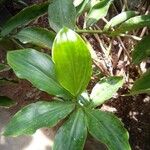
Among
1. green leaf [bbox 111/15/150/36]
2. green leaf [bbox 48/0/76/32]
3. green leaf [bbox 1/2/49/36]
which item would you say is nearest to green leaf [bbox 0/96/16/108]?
green leaf [bbox 1/2/49/36]

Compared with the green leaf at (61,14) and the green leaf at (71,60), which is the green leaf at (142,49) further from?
the green leaf at (71,60)

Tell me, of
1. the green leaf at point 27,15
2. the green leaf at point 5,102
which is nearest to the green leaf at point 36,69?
the green leaf at point 27,15

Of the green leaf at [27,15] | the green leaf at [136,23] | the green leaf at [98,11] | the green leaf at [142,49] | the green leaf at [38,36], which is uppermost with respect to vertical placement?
the green leaf at [27,15]

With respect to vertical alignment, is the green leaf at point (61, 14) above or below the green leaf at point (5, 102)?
above

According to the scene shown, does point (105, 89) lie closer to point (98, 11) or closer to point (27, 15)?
point (98, 11)

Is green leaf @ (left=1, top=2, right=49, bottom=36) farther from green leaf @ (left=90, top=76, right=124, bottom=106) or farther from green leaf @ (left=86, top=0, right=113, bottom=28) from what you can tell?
green leaf @ (left=90, top=76, right=124, bottom=106)

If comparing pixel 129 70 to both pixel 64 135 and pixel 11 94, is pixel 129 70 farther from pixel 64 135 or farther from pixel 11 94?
pixel 64 135
